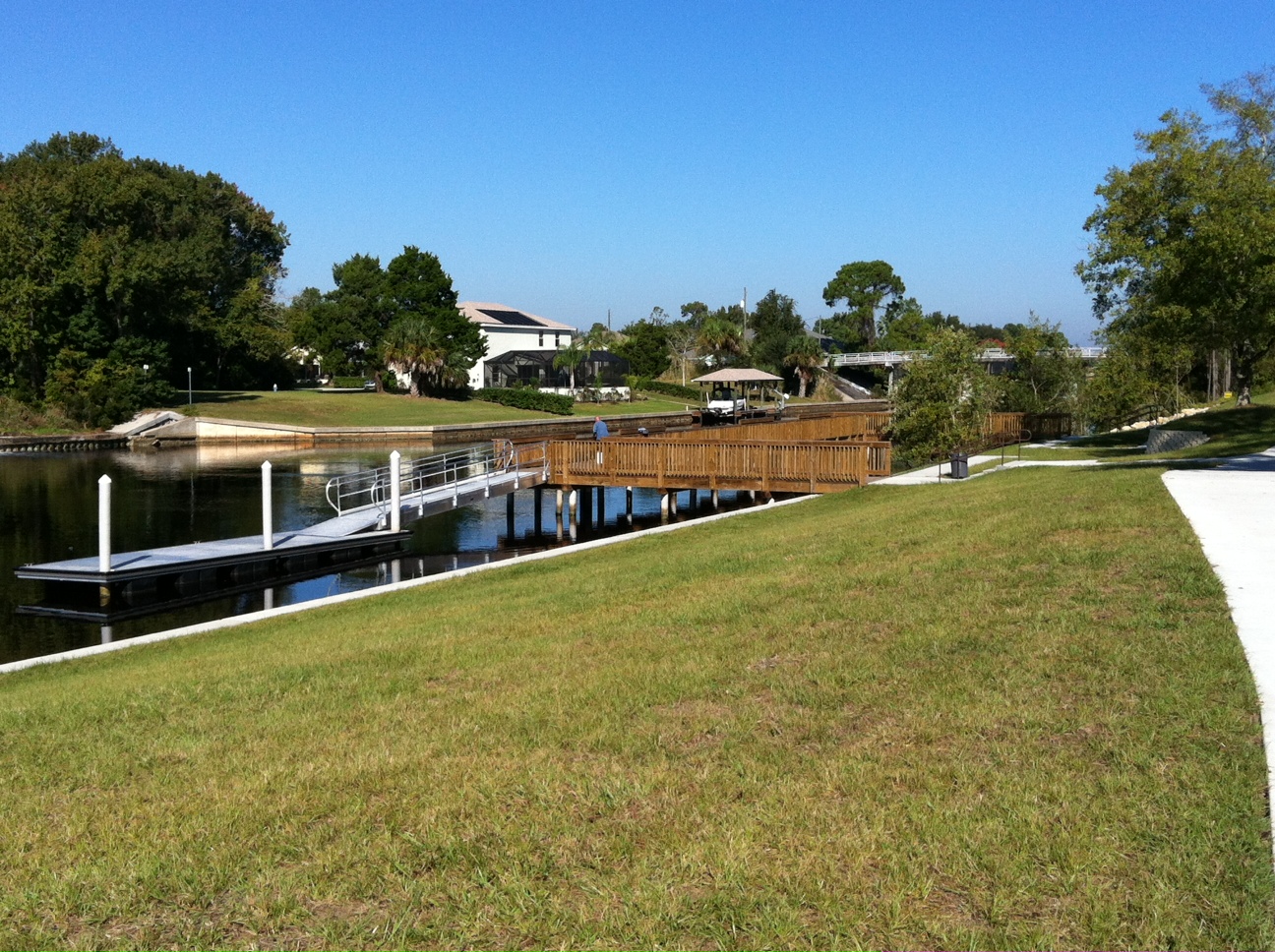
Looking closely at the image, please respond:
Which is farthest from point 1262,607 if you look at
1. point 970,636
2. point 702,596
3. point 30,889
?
point 30,889

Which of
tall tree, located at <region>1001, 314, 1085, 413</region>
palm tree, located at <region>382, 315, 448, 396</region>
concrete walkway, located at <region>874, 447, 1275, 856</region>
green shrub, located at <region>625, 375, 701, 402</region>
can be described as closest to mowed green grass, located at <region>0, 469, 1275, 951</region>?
concrete walkway, located at <region>874, 447, 1275, 856</region>

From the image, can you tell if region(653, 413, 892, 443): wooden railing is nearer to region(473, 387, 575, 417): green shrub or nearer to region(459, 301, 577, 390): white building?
region(473, 387, 575, 417): green shrub

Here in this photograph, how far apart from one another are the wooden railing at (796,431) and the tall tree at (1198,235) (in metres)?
9.78

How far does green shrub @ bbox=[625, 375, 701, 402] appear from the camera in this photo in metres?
107

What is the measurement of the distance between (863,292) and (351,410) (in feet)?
361

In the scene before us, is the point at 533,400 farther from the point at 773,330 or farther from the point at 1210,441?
the point at 1210,441

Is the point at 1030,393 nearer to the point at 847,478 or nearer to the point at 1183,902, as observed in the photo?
the point at 847,478

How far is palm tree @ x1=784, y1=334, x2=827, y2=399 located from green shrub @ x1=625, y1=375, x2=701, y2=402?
378 inches

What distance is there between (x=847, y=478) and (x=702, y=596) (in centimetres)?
1646

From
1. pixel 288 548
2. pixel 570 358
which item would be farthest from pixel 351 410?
pixel 288 548

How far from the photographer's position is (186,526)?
30.8m

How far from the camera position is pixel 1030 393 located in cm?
5131

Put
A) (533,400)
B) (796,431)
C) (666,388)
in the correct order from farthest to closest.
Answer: (666,388) < (533,400) < (796,431)

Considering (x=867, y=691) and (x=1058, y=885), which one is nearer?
(x=1058, y=885)
